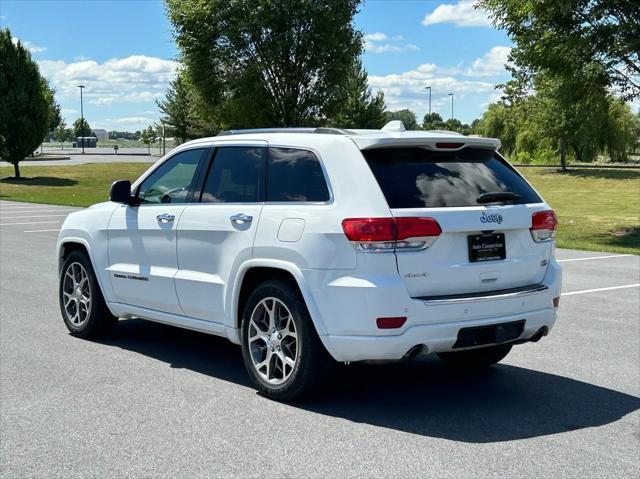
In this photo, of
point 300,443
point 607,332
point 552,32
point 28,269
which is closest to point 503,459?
point 300,443

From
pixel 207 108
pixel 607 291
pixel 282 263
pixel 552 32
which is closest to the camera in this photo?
pixel 282 263

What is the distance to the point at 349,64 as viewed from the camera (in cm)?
3284

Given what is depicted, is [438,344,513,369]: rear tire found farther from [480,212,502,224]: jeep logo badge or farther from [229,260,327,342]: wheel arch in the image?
[229,260,327,342]: wheel arch

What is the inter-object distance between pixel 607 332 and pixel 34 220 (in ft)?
63.6

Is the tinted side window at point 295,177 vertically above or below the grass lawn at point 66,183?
above

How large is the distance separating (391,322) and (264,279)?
1148 mm

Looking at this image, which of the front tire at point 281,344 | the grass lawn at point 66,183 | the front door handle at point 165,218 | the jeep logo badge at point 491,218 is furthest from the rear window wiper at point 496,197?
the grass lawn at point 66,183

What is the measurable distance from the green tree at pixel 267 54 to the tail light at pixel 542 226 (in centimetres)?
2602

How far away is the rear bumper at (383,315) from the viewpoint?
4.79 metres

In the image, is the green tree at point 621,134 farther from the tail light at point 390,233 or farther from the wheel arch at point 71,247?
the tail light at point 390,233

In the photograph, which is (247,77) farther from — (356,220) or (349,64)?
(356,220)

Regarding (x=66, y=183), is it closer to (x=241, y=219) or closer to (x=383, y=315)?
(x=241, y=219)

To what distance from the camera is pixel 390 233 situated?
15.8ft

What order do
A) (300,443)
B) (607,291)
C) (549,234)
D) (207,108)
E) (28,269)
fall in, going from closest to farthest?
(300,443)
(549,234)
(607,291)
(28,269)
(207,108)
